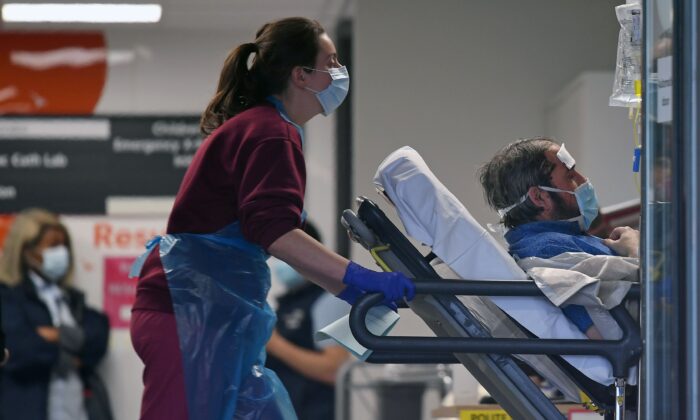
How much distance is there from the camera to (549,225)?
2.29m

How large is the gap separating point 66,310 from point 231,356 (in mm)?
3851

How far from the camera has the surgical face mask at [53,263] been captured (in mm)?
5969

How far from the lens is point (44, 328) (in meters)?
5.85

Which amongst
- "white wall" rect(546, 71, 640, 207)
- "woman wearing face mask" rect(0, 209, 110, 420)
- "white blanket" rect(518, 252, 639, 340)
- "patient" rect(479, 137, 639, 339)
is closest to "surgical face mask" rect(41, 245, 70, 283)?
"woman wearing face mask" rect(0, 209, 110, 420)

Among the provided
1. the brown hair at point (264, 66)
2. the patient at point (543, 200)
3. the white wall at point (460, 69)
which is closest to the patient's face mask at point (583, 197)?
the patient at point (543, 200)

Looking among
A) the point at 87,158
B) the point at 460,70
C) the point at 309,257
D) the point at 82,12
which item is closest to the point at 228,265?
the point at 309,257

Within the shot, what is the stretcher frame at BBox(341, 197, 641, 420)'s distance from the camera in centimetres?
192

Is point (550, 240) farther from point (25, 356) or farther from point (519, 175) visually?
point (25, 356)

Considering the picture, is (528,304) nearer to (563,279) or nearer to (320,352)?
(563,279)

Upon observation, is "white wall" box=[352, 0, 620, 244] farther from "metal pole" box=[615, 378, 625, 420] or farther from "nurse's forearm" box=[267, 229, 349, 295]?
"metal pole" box=[615, 378, 625, 420]

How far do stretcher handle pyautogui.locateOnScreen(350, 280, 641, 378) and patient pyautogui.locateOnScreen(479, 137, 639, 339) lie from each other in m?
0.32

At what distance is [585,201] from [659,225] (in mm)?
541

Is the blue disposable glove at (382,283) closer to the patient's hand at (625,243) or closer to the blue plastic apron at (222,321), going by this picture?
the blue plastic apron at (222,321)

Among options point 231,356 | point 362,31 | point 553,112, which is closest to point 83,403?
point 362,31
